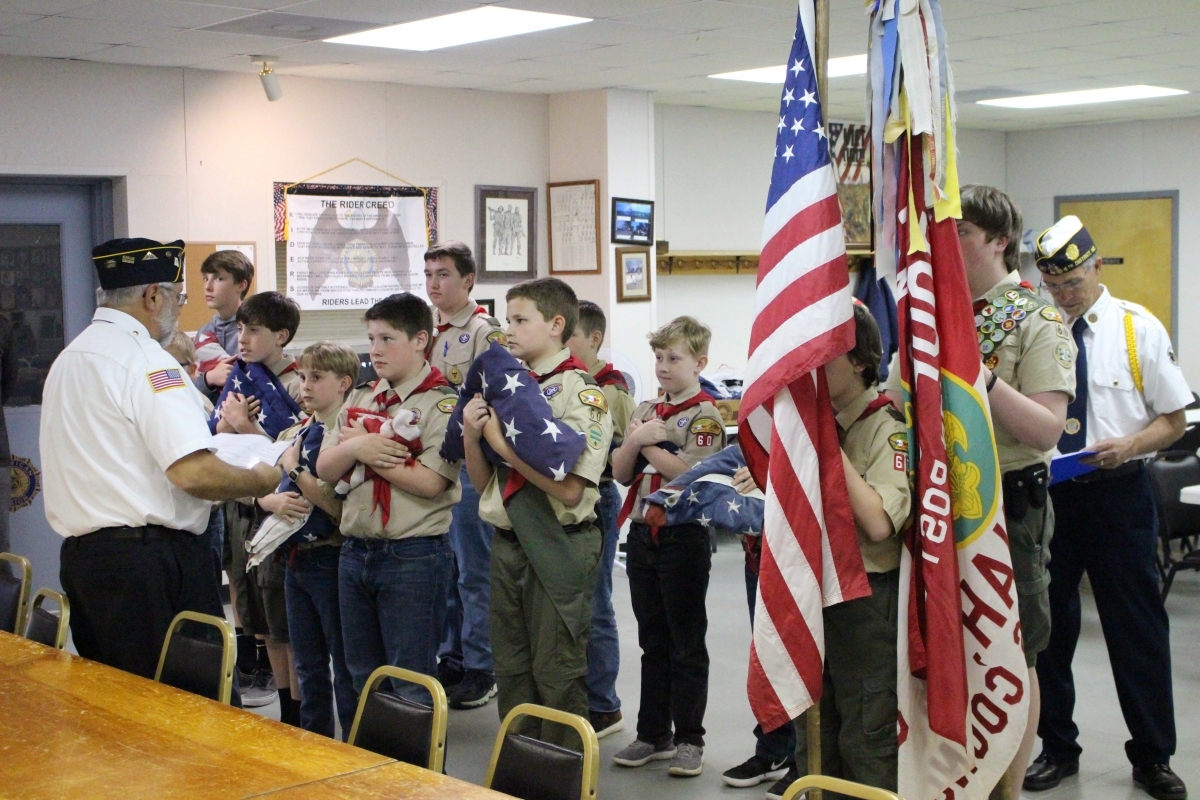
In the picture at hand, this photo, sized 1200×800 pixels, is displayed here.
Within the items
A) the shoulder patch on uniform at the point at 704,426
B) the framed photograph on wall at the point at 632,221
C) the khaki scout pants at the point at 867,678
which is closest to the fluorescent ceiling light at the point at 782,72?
the framed photograph on wall at the point at 632,221

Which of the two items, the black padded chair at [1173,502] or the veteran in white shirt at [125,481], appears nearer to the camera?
the veteran in white shirt at [125,481]

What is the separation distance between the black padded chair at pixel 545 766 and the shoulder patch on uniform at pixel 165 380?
144 centimetres

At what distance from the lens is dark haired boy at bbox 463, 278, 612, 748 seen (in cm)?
363

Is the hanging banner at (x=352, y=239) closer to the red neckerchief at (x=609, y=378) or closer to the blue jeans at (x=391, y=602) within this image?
the red neckerchief at (x=609, y=378)

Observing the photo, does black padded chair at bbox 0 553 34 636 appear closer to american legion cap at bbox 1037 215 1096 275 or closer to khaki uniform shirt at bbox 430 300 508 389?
khaki uniform shirt at bbox 430 300 508 389

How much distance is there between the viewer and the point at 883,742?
2695 millimetres

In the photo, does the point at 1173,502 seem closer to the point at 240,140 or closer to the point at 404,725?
the point at 404,725

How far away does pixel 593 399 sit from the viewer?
12.2ft

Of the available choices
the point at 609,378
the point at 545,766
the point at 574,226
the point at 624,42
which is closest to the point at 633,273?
the point at 574,226

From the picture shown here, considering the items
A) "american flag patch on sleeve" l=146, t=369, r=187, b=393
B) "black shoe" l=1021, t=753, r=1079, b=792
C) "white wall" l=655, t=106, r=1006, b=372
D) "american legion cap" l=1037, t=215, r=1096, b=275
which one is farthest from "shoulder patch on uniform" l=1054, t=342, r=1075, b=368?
"white wall" l=655, t=106, r=1006, b=372

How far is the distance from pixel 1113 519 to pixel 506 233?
5.10 m

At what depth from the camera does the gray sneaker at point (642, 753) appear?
425 centimetres

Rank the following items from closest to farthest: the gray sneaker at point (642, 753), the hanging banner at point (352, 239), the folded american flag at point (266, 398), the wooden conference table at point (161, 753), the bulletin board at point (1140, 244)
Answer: the wooden conference table at point (161, 753), the gray sneaker at point (642, 753), the folded american flag at point (266, 398), the hanging banner at point (352, 239), the bulletin board at point (1140, 244)

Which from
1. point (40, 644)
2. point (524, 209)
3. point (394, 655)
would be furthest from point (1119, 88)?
point (40, 644)
